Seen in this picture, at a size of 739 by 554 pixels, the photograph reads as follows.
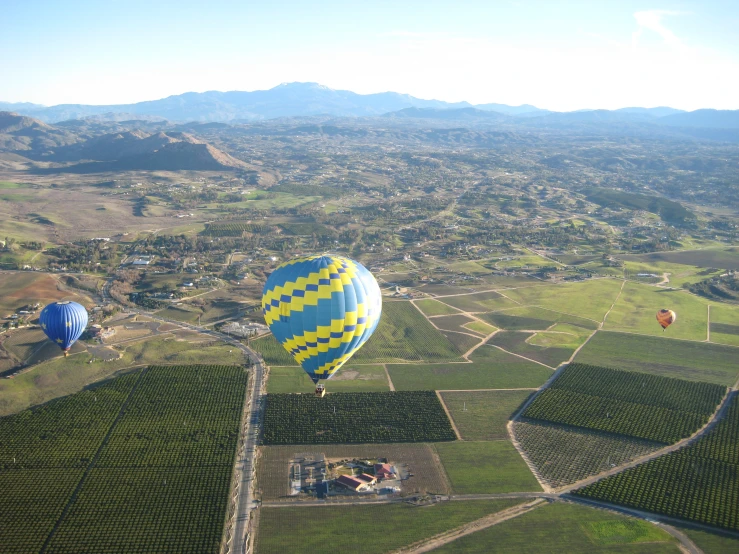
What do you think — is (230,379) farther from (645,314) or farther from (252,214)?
(252,214)

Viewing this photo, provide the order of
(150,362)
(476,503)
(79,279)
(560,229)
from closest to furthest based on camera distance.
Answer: (476,503) < (150,362) < (79,279) < (560,229)

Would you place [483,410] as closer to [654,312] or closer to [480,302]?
[480,302]

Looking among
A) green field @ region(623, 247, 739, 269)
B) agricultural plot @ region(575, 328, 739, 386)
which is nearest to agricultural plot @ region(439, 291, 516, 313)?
agricultural plot @ region(575, 328, 739, 386)

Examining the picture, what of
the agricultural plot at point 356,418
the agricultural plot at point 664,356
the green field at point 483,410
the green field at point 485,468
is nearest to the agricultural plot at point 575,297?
the agricultural plot at point 664,356

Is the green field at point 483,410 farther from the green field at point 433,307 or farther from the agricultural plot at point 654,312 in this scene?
the agricultural plot at point 654,312

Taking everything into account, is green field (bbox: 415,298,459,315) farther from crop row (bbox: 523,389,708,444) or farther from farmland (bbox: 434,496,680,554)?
farmland (bbox: 434,496,680,554)

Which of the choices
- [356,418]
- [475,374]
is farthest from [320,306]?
[475,374]

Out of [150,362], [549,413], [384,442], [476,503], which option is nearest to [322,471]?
[384,442]
